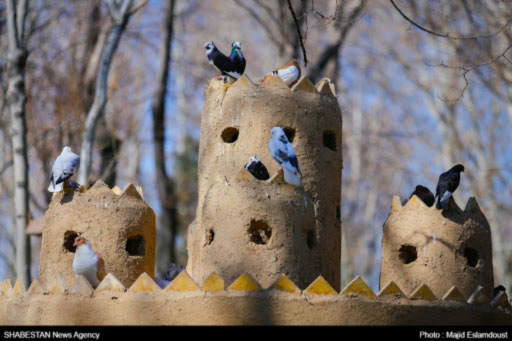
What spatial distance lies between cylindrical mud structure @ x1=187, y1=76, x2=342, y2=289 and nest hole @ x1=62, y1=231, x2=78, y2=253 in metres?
1.51

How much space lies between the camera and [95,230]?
10.5 metres

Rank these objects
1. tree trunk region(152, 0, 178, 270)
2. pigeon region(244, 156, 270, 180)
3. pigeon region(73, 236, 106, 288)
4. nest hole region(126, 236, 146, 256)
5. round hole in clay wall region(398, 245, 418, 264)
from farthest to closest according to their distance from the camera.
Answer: tree trunk region(152, 0, 178, 270), nest hole region(126, 236, 146, 256), round hole in clay wall region(398, 245, 418, 264), pigeon region(244, 156, 270, 180), pigeon region(73, 236, 106, 288)

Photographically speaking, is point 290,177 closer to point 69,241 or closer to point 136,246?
point 136,246

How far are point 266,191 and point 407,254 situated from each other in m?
2.33

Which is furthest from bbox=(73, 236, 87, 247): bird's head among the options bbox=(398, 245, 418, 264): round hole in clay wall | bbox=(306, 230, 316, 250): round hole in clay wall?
bbox=(398, 245, 418, 264): round hole in clay wall

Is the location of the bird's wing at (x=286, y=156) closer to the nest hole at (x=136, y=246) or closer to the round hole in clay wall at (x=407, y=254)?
the round hole in clay wall at (x=407, y=254)

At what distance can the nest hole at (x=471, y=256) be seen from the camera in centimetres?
1053

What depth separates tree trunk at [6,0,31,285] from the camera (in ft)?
43.7

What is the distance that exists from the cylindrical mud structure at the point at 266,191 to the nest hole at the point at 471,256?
5.31 feet

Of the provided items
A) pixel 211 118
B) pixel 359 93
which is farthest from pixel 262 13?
pixel 211 118

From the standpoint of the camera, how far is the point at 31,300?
950cm

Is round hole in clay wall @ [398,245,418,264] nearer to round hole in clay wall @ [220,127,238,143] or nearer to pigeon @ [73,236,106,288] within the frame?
round hole in clay wall @ [220,127,238,143]

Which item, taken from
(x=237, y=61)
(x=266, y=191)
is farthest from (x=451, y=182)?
(x=237, y=61)

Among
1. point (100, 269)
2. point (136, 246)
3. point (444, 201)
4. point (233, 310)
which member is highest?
point (444, 201)
